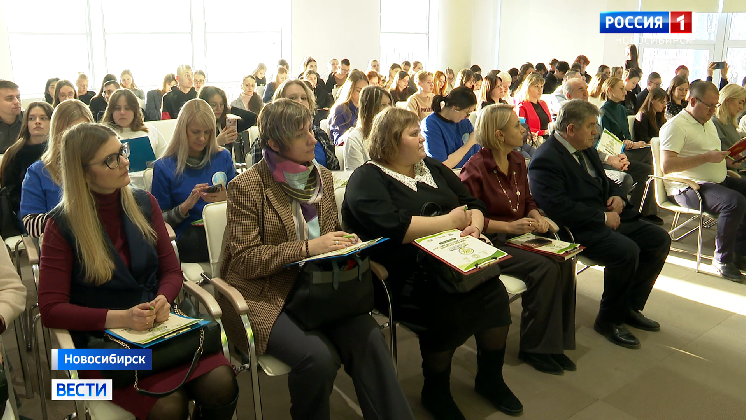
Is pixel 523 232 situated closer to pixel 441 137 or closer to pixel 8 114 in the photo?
pixel 441 137

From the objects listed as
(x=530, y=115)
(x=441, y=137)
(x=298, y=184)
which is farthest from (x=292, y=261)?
(x=530, y=115)

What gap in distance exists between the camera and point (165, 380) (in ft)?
6.28

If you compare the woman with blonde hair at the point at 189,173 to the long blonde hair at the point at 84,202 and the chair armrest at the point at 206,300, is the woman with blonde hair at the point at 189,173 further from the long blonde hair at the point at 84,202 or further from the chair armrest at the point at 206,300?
the long blonde hair at the point at 84,202

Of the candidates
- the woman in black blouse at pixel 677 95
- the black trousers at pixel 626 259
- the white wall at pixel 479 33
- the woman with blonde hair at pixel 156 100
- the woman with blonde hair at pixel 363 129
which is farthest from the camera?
the white wall at pixel 479 33

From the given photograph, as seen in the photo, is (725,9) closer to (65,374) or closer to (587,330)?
(587,330)

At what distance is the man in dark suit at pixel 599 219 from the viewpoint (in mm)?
3357

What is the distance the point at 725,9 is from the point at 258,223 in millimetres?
13828

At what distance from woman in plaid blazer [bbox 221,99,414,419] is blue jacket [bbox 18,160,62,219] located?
40.8 inches

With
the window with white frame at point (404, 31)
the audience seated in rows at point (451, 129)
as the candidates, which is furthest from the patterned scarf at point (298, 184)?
the window with white frame at point (404, 31)

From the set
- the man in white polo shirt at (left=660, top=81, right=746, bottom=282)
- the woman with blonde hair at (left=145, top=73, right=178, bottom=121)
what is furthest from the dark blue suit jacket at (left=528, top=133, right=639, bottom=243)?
the woman with blonde hair at (left=145, top=73, right=178, bottom=121)

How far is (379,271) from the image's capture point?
8.43 feet

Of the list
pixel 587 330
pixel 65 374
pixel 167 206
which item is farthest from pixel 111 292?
pixel 587 330

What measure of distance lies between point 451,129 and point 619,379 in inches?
83.3

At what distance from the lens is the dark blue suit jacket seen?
3355mm
